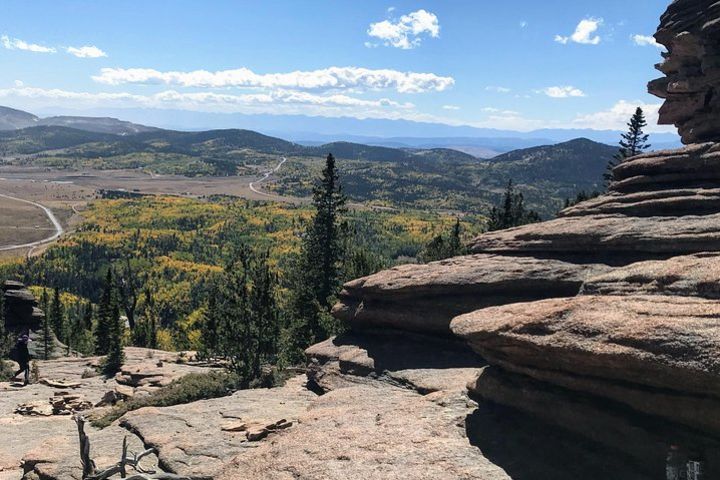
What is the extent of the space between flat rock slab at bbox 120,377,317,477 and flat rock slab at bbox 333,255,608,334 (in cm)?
660

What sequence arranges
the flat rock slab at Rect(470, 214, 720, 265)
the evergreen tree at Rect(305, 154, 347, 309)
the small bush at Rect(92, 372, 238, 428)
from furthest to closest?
1. the evergreen tree at Rect(305, 154, 347, 309)
2. the small bush at Rect(92, 372, 238, 428)
3. the flat rock slab at Rect(470, 214, 720, 265)

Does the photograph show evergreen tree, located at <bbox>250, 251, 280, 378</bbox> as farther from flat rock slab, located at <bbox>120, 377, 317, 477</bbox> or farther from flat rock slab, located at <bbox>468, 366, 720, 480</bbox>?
flat rock slab, located at <bbox>468, 366, 720, 480</bbox>

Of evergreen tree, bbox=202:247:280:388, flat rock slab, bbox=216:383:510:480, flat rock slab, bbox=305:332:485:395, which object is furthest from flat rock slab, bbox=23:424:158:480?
evergreen tree, bbox=202:247:280:388

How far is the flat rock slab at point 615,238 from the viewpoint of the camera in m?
21.6

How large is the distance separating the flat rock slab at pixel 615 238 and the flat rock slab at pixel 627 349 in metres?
6.66

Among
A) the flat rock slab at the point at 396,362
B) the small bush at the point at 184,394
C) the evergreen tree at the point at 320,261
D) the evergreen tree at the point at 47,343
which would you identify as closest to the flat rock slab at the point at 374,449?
the flat rock slab at the point at 396,362

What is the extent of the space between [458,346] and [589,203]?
36.0ft

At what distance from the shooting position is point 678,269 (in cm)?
1797

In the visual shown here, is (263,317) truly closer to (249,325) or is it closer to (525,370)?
(249,325)

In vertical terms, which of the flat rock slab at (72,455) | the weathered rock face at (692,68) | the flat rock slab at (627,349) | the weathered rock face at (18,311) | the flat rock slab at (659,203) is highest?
the weathered rock face at (692,68)

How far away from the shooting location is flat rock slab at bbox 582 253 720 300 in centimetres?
1645

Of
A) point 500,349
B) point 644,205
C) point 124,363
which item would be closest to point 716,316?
point 500,349

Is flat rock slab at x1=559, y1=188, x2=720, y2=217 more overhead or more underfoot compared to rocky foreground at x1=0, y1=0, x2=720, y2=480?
more overhead

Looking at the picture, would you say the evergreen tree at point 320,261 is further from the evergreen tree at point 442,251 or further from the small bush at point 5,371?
the small bush at point 5,371
